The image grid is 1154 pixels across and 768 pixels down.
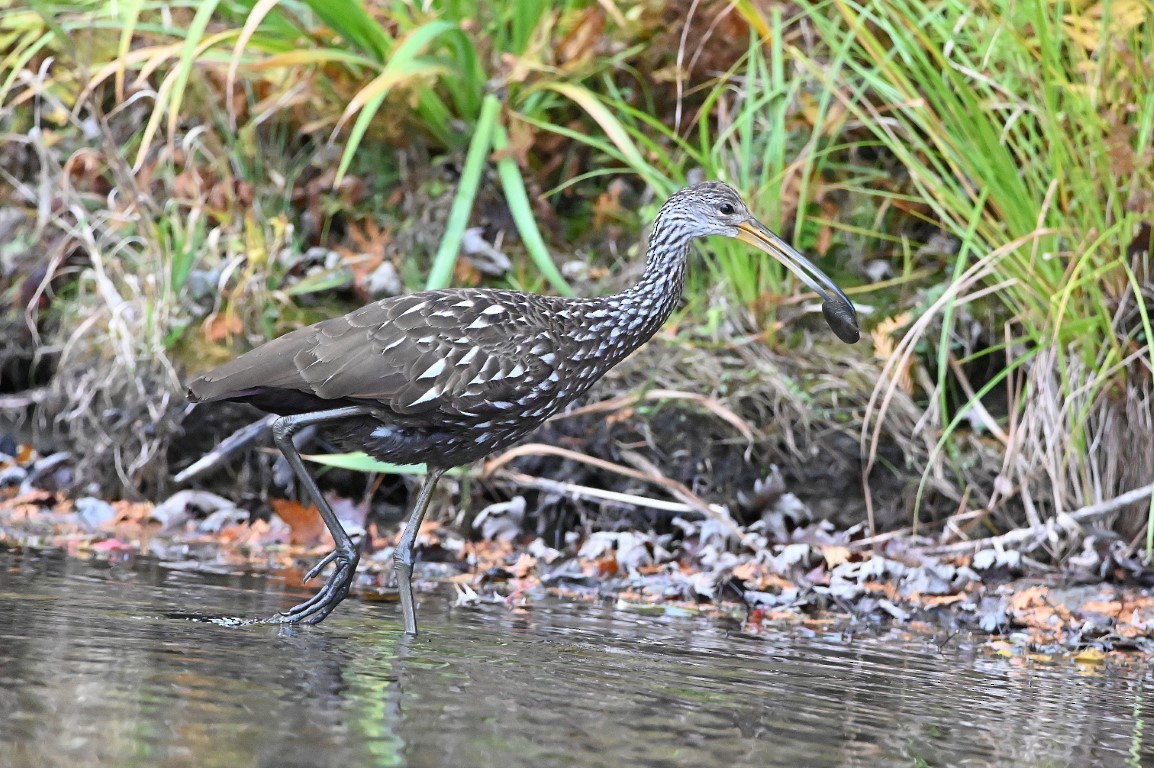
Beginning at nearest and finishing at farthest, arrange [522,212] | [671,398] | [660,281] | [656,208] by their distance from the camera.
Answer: [660,281]
[671,398]
[522,212]
[656,208]

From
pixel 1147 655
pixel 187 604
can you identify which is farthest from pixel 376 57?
pixel 1147 655

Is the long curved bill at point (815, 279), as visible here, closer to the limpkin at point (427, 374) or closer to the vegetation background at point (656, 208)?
the limpkin at point (427, 374)

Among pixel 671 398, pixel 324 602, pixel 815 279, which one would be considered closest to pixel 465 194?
pixel 671 398

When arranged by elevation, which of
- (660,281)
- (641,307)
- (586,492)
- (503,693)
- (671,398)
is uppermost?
(660,281)

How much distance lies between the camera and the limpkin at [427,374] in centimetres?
498

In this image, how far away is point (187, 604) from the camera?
15.9ft

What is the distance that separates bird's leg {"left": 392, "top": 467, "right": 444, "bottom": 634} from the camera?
4.74 m

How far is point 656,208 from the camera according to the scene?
7.56 m

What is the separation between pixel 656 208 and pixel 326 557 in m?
3.12

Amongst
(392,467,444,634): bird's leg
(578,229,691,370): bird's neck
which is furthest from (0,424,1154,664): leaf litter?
(578,229,691,370): bird's neck

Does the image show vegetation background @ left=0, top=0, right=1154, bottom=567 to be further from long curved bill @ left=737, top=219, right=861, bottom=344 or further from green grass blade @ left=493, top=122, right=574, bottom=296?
long curved bill @ left=737, top=219, right=861, bottom=344

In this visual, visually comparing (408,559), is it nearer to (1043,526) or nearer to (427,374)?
(427,374)

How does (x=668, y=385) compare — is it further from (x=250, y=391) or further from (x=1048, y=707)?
(x=1048, y=707)

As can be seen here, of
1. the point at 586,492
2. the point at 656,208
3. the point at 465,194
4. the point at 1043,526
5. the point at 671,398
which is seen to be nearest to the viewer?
the point at 1043,526
